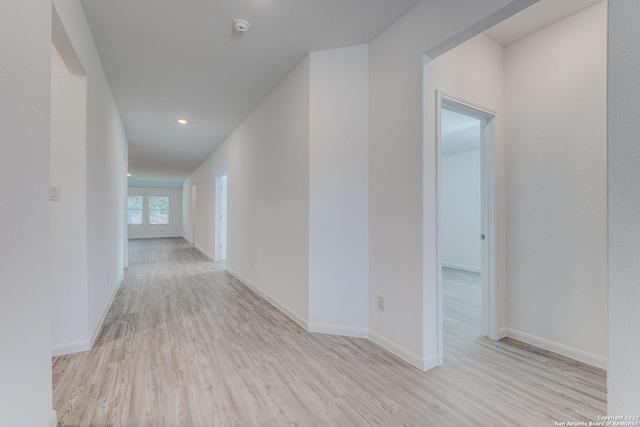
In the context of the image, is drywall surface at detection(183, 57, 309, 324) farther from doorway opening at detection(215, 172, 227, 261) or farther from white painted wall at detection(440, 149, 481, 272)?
white painted wall at detection(440, 149, 481, 272)

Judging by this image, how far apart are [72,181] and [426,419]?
9.63 feet

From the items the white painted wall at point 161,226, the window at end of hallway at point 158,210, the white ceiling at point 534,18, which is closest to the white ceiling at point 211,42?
the white ceiling at point 534,18

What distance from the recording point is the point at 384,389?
1.81 meters

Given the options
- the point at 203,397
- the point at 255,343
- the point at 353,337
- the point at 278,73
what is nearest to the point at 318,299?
the point at 353,337

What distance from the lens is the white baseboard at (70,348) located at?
221 centimetres

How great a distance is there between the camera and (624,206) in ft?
3.70

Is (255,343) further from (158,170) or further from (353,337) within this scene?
(158,170)

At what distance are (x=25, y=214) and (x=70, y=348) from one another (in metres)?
1.63

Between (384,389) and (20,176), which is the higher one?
(20,176)

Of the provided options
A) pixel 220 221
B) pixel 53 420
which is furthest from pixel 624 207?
pixel 220 221

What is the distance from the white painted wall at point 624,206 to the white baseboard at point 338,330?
5.51 feet

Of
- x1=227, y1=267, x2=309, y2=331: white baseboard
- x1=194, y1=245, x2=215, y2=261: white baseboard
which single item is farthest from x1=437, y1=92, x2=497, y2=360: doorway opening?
x1=194, y1=245, x2=215, y2=261: white baseboard

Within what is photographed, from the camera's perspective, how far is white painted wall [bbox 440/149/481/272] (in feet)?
19.0

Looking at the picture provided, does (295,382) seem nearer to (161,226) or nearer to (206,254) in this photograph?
(206,254)
